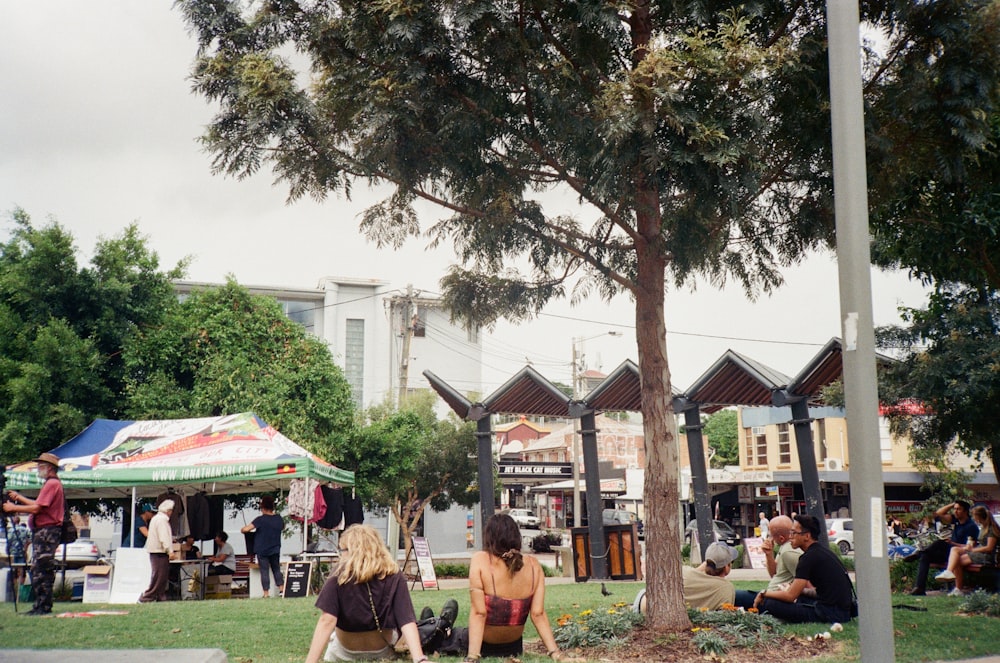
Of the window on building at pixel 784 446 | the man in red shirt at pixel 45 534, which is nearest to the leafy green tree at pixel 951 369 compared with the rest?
the man in red shirt at pixel 45 534

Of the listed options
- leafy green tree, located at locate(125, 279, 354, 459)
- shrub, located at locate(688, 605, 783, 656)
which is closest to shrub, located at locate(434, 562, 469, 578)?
leafy green tree, located at locate(125, 279, 354, 459)

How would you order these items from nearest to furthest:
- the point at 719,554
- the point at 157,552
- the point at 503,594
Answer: the point at 503,594
the point at 719,554
the point at 157,552

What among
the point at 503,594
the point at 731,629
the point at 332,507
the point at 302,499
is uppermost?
the point at 302,499

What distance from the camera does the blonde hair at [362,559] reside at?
640 cm

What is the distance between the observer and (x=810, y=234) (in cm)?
1091

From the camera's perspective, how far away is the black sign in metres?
39.2

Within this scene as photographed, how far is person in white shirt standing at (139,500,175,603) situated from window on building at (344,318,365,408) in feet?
106

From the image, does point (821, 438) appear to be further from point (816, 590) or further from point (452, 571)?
point (816, 590)

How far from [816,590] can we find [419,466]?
30297 millimetres

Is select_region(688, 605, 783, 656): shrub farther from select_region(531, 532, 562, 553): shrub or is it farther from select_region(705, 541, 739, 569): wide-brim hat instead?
select_region(531, 532, 562, 553): shrub

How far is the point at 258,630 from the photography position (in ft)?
33.0

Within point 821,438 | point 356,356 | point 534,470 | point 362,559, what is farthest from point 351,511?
point 821,438

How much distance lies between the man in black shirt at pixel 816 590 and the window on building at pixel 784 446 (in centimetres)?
4777

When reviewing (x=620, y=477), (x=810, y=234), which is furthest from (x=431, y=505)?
(x=810, y=234)
